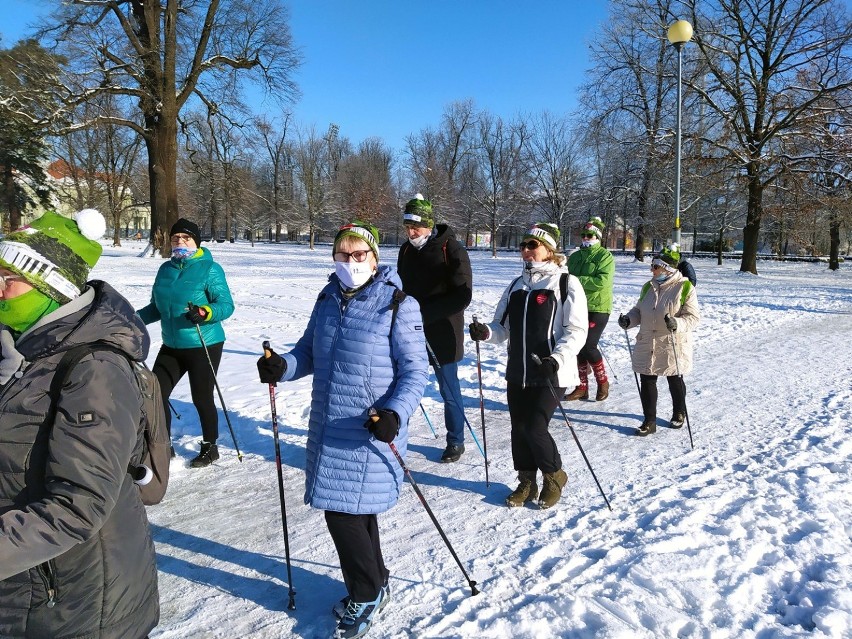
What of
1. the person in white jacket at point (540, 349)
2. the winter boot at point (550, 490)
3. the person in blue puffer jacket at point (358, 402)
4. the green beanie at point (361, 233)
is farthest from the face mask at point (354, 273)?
the winter boot at point (550, 490)

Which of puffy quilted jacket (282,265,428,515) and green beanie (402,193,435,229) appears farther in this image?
green beanie (402,193,435,229)

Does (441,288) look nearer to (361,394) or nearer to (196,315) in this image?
(196,315)

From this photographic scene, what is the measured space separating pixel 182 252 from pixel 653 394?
4671 millimetres

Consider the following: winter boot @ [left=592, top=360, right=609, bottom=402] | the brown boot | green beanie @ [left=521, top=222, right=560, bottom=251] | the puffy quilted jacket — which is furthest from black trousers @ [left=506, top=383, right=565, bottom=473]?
winter boot @ [left=592, top=360, right=609, bottom=402]

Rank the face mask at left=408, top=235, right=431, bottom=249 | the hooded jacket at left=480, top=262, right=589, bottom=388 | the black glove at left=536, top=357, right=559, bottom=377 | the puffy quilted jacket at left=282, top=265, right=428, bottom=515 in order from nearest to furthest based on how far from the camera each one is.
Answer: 1. the puffy quilted jacket at left=282, top=265, right=428, bottom=515
2. the black glove at left=536, top=357, right=559, bottom=377
3. the hooded jacket at left=480, top=262, right=589, bottom=388
4. the face mask at left=408, top=235, right=431, bottom=249

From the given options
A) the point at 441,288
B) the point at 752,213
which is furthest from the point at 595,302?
the point at 752,213

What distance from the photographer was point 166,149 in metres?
18.8

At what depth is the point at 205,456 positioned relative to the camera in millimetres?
4801

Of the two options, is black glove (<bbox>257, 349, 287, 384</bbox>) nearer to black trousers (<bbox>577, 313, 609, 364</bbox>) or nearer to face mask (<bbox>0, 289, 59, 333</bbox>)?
face mask (<bbox>0, 289, 59, 333</bbox>)

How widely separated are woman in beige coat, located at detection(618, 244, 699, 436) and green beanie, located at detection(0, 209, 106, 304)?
520 cm

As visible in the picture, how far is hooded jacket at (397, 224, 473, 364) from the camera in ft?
15.3

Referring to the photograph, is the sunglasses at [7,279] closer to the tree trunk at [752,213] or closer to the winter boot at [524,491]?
the winter boot at [524,491]

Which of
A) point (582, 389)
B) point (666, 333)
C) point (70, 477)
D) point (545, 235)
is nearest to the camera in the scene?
point (70, 477)

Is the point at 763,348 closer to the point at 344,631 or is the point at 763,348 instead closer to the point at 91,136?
the point at 344,631
